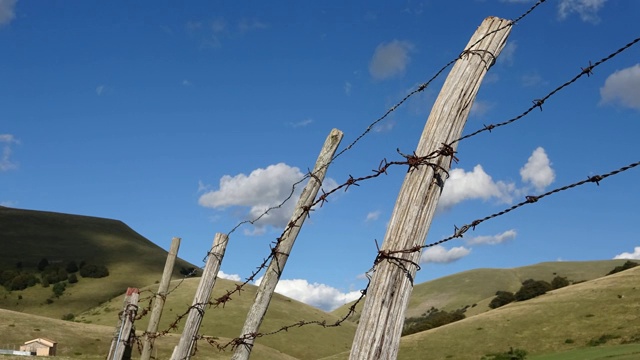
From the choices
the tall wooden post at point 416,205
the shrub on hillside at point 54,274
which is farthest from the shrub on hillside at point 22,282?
the tall wooden post at point 416,205

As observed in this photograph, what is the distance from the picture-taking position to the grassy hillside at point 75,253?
106875mm

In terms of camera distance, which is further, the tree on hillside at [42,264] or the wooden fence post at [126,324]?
the tree on hillside at [42,264]

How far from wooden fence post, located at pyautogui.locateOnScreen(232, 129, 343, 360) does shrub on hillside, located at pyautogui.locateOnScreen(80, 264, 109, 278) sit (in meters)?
120

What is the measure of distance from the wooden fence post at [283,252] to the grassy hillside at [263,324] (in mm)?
73859

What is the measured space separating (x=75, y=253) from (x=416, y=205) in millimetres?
139311

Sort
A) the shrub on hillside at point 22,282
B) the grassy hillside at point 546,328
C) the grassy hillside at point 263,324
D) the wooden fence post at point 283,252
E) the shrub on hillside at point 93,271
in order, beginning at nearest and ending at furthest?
the wooden fence post at point 283,252 < the grassy hillside at point 546,328 < the grassy hillside at point 263,324 < the shrub on hillside at point 22,282 < the shrub on hillside at point 93,271

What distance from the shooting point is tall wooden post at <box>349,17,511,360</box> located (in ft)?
18.9

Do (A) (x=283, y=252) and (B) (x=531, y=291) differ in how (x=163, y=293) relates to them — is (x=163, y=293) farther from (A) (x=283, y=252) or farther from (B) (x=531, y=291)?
(B) (x=531, y=291)

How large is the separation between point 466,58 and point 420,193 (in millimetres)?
1431

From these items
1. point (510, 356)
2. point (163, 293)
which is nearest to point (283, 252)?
point (163, 293)

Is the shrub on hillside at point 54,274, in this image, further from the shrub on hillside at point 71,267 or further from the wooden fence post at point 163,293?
the wooden fence post at point 163,293

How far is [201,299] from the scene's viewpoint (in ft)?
39.9

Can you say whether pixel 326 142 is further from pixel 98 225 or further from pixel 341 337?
pixel 98 225

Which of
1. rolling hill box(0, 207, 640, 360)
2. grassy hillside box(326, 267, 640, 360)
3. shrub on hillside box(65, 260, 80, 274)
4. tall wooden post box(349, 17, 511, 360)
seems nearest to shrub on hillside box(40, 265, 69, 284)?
shrub on hillside box(65, 260, 80, 274)
